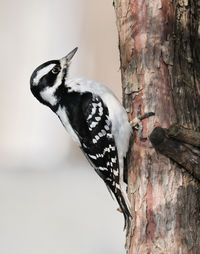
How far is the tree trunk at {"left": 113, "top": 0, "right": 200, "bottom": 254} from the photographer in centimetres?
308

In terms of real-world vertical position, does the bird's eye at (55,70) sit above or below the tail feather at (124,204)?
above

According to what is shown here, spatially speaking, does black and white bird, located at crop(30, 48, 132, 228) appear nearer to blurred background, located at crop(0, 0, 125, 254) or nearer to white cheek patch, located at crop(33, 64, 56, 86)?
white cheek patch, located at crop(33, 64, 56, 86)

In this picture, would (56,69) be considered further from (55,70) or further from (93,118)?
(93,118)

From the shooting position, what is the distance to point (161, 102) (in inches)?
129

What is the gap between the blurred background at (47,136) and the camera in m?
5.86

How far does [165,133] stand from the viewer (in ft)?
9.79

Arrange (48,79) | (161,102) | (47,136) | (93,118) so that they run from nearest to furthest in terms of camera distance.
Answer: (161,102) < (93,118) < (48,79) < (47,136)

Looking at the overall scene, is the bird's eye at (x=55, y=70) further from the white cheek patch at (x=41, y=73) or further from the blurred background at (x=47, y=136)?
the blurred background at (x=47, y=136)

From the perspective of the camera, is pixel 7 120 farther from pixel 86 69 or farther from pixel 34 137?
pixel 86 69

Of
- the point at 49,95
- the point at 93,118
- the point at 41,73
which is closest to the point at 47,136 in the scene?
the point at 49,95

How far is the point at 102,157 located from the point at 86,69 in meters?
3.21

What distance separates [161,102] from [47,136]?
10.7 ft

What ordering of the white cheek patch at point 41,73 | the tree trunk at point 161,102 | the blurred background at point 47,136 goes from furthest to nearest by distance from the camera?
1. the blurred background at point 47,136
2. the white cheek patch at point 41,73
3. the tree trunk at point 161,102

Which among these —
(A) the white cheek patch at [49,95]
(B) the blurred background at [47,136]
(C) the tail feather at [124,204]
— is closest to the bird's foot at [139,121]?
(C) the tail feather at [124,204]
